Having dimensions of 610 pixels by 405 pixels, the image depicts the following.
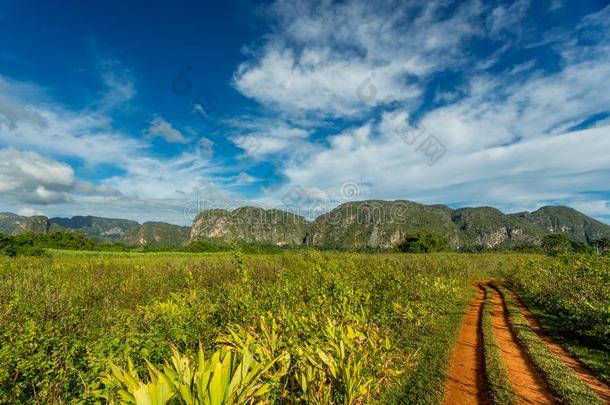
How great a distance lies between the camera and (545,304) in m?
13.0

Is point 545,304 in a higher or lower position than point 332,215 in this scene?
lower

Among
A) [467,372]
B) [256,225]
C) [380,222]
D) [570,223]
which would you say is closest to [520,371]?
[467,372]

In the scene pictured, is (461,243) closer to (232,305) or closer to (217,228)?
(217,228)

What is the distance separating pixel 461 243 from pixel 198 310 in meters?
155

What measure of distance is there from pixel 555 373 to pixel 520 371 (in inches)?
25.1

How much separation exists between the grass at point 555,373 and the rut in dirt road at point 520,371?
133 mm

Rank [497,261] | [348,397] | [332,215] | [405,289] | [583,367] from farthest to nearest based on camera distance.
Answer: [332,215]
[497,261]
[405,289]
[583,367]
[348,397]

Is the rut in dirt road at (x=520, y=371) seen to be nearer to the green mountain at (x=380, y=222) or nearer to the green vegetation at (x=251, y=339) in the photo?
the green vegetation at (x=251, y=339)

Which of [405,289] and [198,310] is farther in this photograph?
[405,289]

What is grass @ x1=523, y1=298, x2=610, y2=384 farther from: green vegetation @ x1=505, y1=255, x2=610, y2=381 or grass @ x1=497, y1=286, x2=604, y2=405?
grass @ x1=497, y1=286, x2=604, y2=405

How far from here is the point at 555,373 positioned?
20.8 feet

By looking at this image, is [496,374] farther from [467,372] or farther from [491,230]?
[491,230]

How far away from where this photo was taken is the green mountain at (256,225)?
11382 cm

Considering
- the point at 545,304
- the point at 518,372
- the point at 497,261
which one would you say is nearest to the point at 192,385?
the point at 518,372
